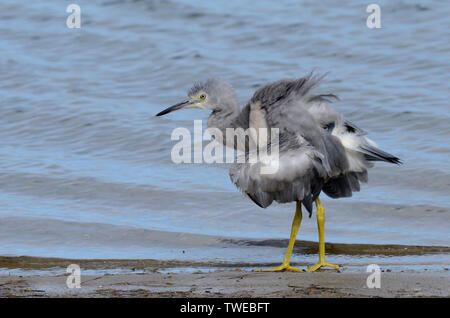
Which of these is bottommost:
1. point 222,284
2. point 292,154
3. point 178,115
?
point 222,284

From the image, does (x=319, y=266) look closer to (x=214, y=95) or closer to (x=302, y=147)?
(x=302, y=147)

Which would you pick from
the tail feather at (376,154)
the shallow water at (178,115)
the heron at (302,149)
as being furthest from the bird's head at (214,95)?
the shallow water at (178,115)

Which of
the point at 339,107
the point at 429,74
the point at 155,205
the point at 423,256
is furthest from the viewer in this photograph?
the point at 429,74

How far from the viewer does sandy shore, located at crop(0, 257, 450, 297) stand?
5879 millimetres

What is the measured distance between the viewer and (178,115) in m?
13.2

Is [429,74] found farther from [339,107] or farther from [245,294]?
[245,294]

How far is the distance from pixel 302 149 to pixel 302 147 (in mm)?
17

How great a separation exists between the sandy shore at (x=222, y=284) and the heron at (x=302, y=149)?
0.57 metres

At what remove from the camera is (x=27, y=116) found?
13.2 metres

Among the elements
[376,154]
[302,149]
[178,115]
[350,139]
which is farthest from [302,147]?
[178,115]

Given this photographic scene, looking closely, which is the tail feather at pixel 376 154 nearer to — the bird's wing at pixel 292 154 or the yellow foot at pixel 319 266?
the bird's wing at pixel 292 154
